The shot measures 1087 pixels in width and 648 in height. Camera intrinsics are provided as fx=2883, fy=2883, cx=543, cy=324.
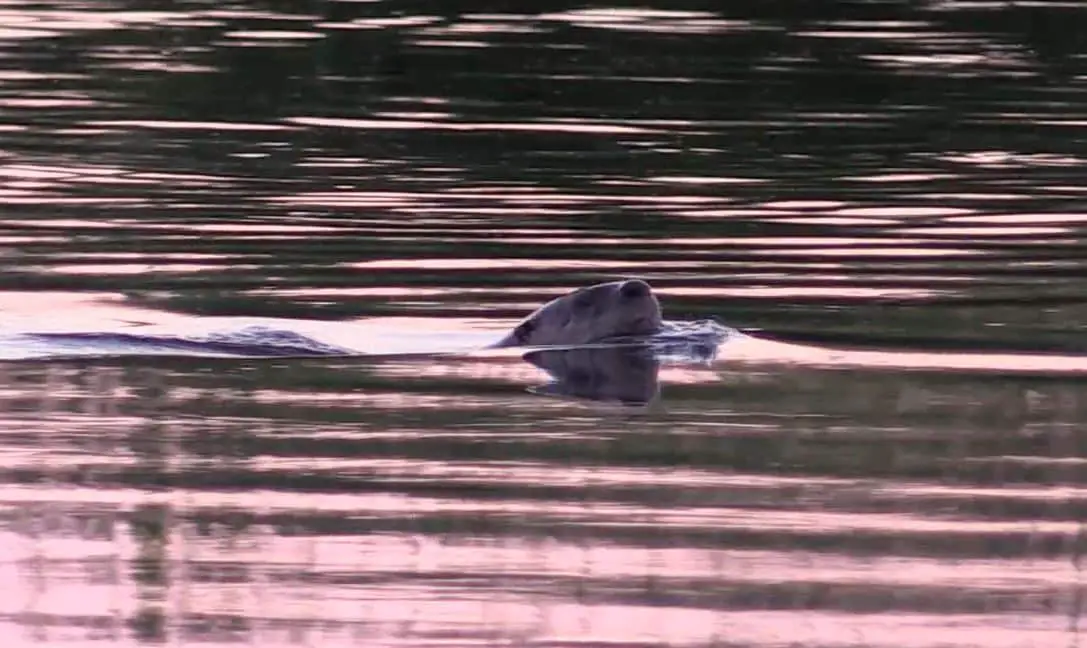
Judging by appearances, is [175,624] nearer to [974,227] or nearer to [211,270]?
[211,270]

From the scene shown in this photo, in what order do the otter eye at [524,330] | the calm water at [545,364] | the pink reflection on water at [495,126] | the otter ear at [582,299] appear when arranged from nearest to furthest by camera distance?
the calm water at [545,364] < the otter eye at [524,330] < the otter ear at [582,299] < the pink reflection on water at [495,126]

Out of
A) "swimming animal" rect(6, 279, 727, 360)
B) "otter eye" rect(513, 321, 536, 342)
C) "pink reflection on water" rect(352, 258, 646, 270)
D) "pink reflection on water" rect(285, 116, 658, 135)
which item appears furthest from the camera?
"pink reflection on water" rect(285, 116, 658, 135)

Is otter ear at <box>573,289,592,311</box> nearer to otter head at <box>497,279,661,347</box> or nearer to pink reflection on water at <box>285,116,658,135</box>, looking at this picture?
otter head at <box>497,279,661,347</box>

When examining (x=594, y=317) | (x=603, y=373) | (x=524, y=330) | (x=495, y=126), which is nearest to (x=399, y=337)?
(x=524, y=330)

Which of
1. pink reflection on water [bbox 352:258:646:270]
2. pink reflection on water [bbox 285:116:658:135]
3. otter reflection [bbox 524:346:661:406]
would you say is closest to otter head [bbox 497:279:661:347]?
otter reflection [bbox 524:346:661:406]

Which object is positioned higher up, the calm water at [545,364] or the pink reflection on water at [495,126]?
the calm water at [545,364]

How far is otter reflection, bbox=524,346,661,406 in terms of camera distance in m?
11.8

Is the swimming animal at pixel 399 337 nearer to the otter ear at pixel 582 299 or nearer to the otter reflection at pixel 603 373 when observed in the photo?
the otter ear at pixel 582 299

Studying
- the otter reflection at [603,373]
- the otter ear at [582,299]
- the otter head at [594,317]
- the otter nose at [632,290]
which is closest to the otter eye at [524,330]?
the otter head at [594,317]

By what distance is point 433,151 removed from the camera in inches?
834

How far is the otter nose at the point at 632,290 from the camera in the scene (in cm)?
1323

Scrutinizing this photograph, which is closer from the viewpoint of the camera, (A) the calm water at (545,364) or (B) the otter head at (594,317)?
(A) the calm water at (545,364)

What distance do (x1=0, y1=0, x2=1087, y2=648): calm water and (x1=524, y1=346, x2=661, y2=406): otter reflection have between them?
0.17ft

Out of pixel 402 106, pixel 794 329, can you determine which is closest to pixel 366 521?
pixel 794 329
